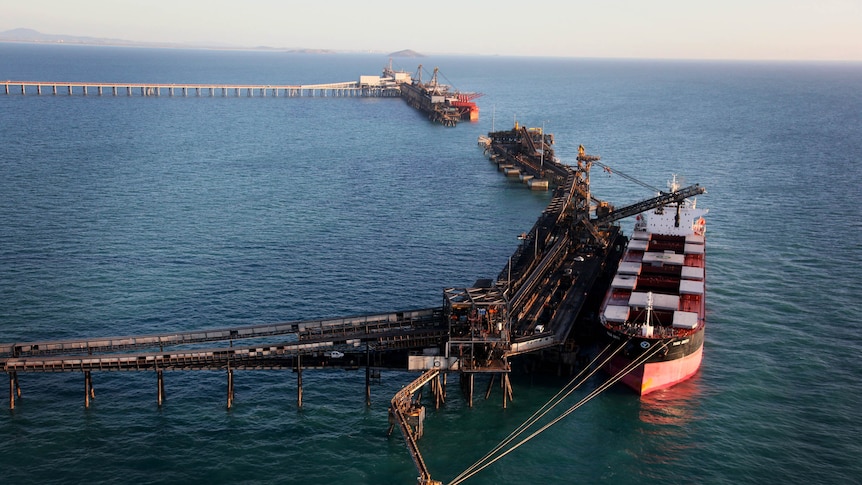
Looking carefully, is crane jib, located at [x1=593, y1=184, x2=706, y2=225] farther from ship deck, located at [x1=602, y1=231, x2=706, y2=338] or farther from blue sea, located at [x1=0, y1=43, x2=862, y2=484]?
blue sea, located at [x1=0, y1=43, x2=862, y2=484]

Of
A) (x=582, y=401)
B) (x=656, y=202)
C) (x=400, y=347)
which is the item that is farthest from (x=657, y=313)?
(x=400, y=347)

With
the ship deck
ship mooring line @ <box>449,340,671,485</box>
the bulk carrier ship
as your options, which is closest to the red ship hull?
the bulk carrier ship

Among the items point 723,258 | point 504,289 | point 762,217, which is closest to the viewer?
point 504,289

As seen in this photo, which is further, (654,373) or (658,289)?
(658,289)

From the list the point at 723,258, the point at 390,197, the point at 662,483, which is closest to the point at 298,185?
the point at 390,197

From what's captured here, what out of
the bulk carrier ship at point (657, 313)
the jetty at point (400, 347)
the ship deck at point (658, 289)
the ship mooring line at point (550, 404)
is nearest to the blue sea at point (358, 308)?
the ship mooring line at point (550, 404)

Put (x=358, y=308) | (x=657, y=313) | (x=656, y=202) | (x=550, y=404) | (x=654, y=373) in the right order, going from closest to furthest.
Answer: (x=550, y=404), (x=654, y=373), (x=657, y=313), (x=358, y=308), (x=656, y=202)

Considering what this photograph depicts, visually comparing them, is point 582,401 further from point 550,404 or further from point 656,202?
point 656,202

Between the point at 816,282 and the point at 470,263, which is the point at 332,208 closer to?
the point at 470,263
